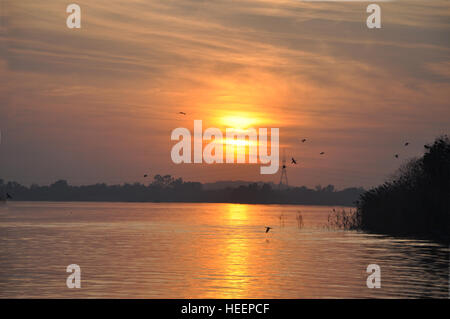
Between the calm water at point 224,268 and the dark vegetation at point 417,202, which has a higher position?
A: the dark vegetation at point 417,202

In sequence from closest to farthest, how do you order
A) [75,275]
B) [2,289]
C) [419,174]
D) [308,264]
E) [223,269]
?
[2,289] → [75,275] → [223,269] → [308,264] → [419,174]

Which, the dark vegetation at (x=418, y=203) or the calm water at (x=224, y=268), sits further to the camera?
the dark vegetation at (x=418, y=203)

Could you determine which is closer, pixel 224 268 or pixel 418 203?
pixel 224 268

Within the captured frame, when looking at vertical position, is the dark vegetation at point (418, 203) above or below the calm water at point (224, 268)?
above

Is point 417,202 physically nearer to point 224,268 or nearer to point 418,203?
point 418,203

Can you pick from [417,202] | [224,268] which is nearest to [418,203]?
[417,202]

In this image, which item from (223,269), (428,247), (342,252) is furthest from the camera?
(428,247)

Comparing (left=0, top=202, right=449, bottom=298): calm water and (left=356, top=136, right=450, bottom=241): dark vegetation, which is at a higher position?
(left=356, top=136, right=450, bottom=241): dark vegetation

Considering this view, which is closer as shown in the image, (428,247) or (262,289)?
(262,289)

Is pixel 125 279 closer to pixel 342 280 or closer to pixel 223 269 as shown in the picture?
pixel 223 269

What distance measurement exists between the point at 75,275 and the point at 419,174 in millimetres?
54514
